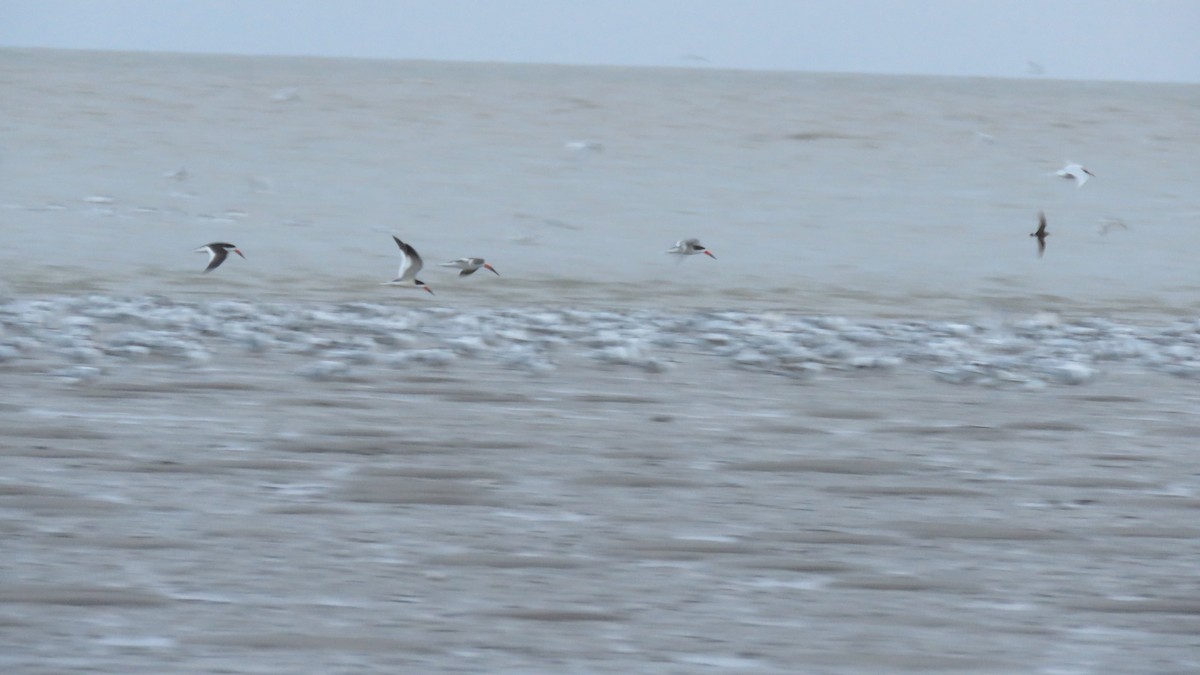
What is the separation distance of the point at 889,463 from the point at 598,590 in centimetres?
154

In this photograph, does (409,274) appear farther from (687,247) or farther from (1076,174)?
(1076,174)

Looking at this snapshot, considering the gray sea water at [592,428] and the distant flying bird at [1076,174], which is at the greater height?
the distant flying bird at [1076,174]

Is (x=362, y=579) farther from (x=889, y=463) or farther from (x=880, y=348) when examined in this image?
(x=880, y=348)

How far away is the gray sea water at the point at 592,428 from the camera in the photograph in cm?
303

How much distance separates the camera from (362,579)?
3250 mm

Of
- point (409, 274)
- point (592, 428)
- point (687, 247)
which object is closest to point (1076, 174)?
→ point (687, 247)

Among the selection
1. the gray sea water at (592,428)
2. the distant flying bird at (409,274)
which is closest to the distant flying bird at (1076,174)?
the gray sea water at (592,428)

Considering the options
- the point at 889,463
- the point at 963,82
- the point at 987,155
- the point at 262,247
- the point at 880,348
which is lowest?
the point at 889,463

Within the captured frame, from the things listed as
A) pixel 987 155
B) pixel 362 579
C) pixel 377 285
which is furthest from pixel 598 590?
pixel 987 155

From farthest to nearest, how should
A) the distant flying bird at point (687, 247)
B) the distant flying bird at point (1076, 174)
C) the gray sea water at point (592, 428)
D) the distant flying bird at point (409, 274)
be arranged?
the distant flying bird at point (1076, 174), the distant flying bird at point (687, 247), the distant flying bird at point (409, 274), the gray sea water at point (592, 428)

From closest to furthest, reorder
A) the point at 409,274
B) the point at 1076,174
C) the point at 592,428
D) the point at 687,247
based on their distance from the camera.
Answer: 1. the point at 592,428
2. the point at 409,274
3. the point at 687,247
4. the point at 1076,174

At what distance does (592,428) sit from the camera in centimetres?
485

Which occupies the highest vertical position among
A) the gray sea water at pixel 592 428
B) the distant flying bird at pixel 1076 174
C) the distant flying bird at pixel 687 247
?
the distant flying bird at pixel 1076 174

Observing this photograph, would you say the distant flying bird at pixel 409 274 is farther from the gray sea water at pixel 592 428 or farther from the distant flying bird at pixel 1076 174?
the distant flying bird at pixel 1076 174
